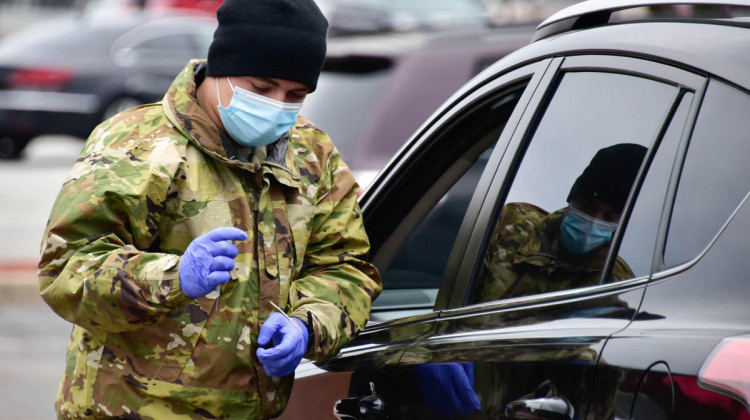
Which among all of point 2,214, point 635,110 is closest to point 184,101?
point 635,110

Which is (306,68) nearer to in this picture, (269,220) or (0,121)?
(269,220)

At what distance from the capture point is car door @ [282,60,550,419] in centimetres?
235

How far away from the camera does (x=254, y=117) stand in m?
2.43

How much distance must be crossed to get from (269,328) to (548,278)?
1.89 ft

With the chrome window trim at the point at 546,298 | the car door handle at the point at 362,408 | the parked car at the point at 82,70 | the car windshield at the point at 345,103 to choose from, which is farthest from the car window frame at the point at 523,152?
the parked car at the point at 82,70

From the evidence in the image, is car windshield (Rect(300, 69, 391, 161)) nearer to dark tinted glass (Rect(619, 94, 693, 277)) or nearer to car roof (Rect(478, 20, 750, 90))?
car roof (Rect(478, 20, 750, 90))

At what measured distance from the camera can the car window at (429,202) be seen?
253 centimetres

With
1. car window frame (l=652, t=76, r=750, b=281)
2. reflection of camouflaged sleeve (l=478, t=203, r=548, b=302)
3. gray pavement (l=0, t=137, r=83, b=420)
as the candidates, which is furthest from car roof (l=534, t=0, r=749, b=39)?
gray pavement (l=0, t=137, r=83, b=420)

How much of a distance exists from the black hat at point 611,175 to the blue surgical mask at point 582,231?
1.4 inches

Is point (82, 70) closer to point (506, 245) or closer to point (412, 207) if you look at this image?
point (412, 207)

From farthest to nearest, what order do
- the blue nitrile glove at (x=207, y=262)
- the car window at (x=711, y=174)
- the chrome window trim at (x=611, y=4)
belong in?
the blue nitrile glove at (x=207, y=262) → the chrome window trim at (x=611, y=4) → the car window at (x=711, y=174)

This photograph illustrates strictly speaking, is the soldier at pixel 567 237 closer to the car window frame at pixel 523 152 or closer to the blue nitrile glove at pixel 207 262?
the car window frame at pixel 523 152

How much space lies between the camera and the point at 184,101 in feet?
8.02

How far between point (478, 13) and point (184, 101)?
10.8 metres
